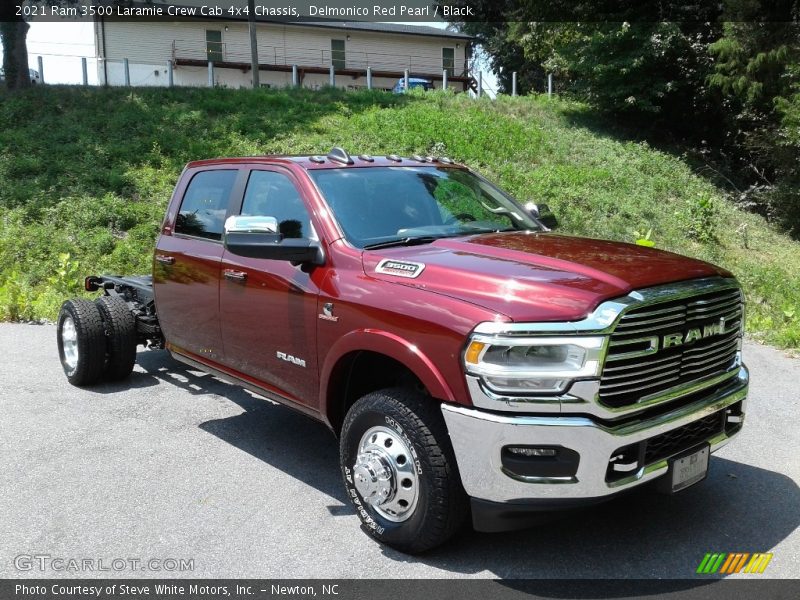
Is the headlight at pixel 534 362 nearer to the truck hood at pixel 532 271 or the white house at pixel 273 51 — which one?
the truck hood at pixel 532 271

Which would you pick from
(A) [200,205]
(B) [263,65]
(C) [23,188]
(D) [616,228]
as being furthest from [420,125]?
(B) [263,65]

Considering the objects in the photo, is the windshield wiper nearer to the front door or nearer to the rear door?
the front door

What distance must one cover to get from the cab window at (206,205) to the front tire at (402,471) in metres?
2.09

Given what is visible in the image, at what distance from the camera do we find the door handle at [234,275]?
4891 mm

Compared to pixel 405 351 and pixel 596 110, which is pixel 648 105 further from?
pixel 405 351

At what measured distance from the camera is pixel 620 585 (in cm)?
359

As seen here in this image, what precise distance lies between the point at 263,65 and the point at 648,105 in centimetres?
2251

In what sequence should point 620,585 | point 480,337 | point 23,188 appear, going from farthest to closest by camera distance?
1. point 23,188
2. point 620,585
3. point 480,337

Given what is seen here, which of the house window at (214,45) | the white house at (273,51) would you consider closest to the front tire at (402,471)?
the white house at (273,51)

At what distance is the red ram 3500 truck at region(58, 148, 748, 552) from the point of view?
3340 mm

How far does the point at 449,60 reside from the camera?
4331 centimetres

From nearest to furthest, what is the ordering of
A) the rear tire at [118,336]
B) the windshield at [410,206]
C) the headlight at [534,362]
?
the headlight at [534,362] < the windshield at [410,206] < the rear tire at [118,336]

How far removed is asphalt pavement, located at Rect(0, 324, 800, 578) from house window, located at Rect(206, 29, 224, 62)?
35.1 meters

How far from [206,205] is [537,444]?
335 cm
